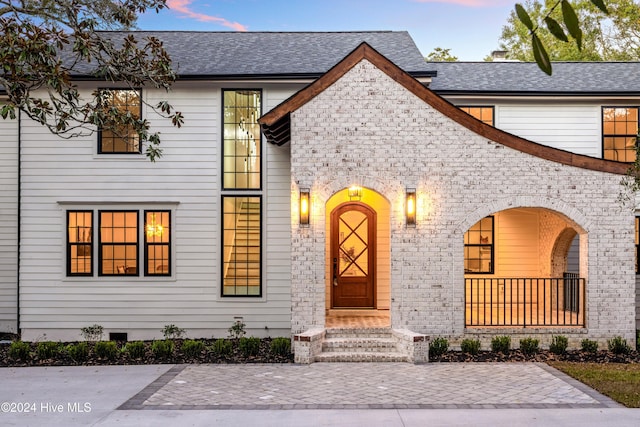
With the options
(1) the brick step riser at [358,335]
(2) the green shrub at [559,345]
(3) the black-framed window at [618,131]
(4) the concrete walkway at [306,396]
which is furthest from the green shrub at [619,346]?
(3) the black-framed window at [618,131]

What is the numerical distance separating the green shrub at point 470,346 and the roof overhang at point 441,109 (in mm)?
3828

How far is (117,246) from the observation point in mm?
14336

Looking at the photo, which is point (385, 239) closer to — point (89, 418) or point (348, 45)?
point (348, 45)

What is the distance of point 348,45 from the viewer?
16453 millimetres

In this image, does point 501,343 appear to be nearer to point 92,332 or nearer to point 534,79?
point 534,79

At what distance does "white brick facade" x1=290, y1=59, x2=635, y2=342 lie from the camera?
12.1m

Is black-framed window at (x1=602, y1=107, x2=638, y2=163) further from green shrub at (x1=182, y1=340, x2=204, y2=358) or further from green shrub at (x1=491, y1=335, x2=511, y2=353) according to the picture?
green shrub at (x1=182, y1=340, x2=204, y2=358)

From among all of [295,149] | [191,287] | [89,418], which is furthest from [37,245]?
[89,418]

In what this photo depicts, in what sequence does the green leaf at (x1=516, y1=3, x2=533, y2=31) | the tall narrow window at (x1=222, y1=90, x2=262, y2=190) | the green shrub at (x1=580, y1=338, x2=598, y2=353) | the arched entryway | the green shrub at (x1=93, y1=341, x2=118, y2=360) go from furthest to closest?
the arched entryway
the tall narrow window at (x1=222, y1=90, x2=262, y2=190)
the green shrub at (x1=580, y1=338, x2=598, y2=353)
the green shrub at (x1=93, y1=341, x2=118, y2=360)
the green leaf at (x1=516, y1=3, x2=533, y2=31)

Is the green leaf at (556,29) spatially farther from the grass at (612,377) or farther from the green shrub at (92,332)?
the green shrub at (92,332)

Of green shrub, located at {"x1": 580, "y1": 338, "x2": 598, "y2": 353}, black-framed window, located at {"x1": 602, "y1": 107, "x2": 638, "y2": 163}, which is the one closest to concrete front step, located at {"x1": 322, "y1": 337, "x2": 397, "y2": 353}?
green shrub, located at {"x1": 580, "y1": 338, "x2": 598, "y2": 353}

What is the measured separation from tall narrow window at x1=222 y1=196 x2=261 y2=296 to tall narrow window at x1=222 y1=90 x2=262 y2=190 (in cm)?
44

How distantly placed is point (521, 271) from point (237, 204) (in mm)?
7139

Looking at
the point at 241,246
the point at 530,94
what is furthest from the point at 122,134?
the point at 530,94
